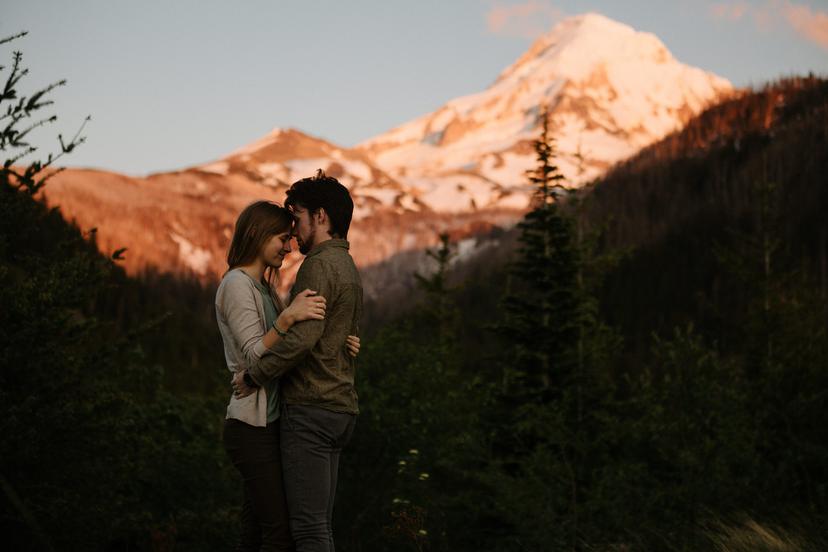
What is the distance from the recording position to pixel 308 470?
152 inches

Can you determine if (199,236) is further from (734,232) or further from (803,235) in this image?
(734,232)

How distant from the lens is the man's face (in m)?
4.06

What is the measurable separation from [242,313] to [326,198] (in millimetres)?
645

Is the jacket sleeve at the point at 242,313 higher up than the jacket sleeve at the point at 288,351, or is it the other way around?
the jacket sleeve at the point at 242,313

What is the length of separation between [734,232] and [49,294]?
1597 cm

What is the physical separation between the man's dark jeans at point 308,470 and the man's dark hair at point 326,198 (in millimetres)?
844

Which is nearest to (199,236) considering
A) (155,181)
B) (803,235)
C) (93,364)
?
(155,181)

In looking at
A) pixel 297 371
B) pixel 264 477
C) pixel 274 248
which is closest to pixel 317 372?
pixel 297 371

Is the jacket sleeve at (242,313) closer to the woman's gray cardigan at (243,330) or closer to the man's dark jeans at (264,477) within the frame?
the woman's gray cardigan at (243,330)

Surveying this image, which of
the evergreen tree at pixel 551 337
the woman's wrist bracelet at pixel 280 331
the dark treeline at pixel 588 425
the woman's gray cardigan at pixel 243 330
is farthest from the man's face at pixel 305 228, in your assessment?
the evergreen tree at pixel 551 337

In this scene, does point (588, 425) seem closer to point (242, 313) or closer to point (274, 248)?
point (274, 248)

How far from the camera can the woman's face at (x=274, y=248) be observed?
4.13 m

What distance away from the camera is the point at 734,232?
1881 centimetres

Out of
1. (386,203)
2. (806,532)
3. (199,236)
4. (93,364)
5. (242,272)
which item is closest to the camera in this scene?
(242,272)
